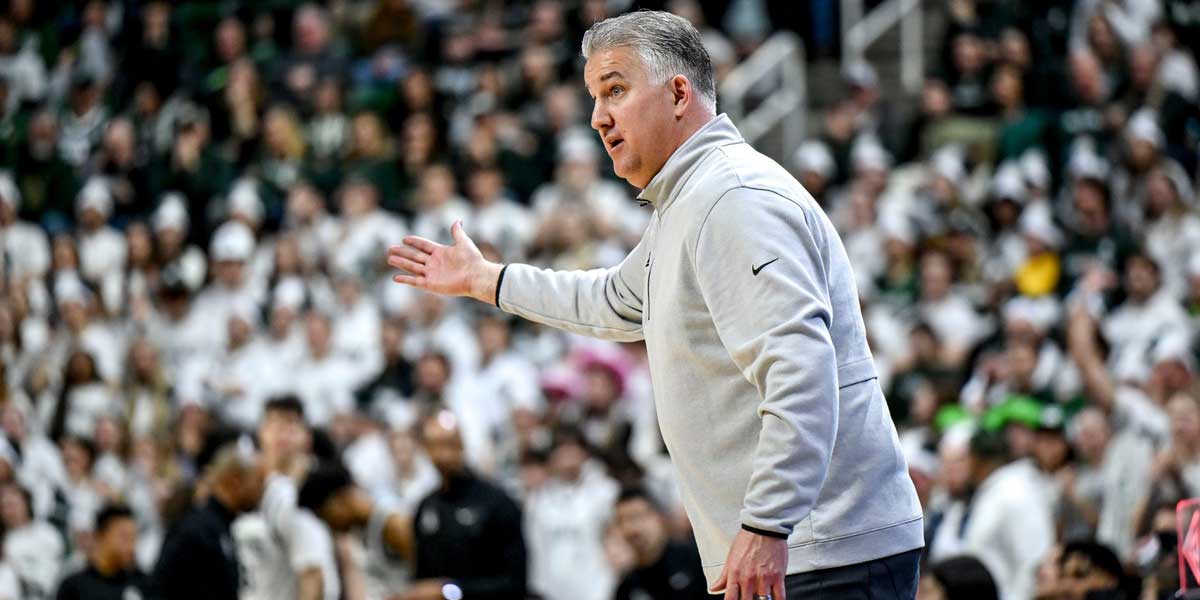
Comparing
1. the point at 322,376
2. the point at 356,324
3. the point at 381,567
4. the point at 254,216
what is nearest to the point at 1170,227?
the point at 381,567

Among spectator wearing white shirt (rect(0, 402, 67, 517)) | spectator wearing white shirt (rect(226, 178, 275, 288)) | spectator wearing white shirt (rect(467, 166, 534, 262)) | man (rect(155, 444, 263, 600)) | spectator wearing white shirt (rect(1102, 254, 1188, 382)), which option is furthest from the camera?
spectator wearing white shirt (rect(226, 178, 275, 288))

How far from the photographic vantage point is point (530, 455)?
9977 mm

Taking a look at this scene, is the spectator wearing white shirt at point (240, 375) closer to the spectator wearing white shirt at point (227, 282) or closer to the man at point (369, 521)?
the spectator wearing white shirt at point (227, 282)

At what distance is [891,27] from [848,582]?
12.8 meters

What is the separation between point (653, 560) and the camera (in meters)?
8.12

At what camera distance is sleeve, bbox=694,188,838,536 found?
3.06m

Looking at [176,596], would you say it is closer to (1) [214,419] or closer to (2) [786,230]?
(1) [214,419]

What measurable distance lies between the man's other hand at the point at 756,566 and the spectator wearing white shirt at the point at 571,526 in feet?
21.0

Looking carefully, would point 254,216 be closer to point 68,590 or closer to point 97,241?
point 97,241

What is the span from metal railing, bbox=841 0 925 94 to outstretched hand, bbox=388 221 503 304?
11716mm

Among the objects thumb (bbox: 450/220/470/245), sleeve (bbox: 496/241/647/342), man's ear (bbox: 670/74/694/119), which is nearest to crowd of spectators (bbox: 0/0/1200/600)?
sleeve (bbox: 496/241/647/342)

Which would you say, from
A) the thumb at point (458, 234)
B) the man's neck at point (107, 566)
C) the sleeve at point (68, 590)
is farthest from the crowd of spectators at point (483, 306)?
the thumb at point (458, 234)

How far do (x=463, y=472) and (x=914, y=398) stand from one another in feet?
10.2

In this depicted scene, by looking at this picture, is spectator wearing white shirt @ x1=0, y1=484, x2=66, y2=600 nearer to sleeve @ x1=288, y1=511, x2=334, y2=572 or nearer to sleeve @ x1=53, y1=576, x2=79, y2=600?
sleeve @ x1=53, y1=576, x2=79, y2=600
